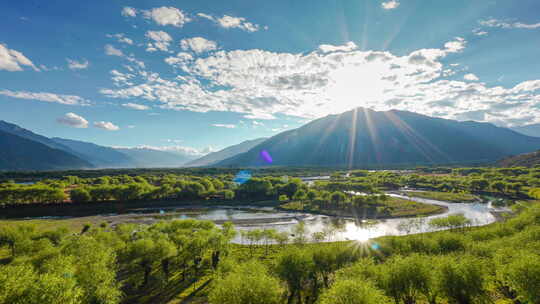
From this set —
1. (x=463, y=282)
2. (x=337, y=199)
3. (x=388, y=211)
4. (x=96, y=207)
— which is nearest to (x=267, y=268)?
(x=463, y=282)

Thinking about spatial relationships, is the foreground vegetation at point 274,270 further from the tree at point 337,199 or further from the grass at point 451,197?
the grass at point 451,197

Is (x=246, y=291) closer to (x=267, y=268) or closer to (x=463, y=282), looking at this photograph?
(x=267, y=268)

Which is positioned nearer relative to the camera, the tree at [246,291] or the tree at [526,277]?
the tree at [526,277]

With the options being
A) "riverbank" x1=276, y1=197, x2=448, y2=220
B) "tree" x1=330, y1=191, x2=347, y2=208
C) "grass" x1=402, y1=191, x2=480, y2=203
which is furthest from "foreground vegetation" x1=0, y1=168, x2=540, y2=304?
"grass" x1=402, y1=191, x2=480, y2=203

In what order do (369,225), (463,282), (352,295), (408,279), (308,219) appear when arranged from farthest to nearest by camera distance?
(308,219)
(369,225)
(408,279)
(463,282)
(352,295)

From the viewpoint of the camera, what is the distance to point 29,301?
90.9 ft

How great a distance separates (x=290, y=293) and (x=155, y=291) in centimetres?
2849

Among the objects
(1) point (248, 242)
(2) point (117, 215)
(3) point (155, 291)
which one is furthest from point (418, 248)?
(2) point (117, 215)

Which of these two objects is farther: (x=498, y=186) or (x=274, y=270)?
(x=498, y=186)

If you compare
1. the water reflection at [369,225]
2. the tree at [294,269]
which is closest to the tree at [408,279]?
the tree at [294,269]

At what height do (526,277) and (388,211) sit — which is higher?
(526,277)

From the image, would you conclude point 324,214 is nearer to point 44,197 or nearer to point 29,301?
point 29,301

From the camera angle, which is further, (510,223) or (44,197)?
(44,197)

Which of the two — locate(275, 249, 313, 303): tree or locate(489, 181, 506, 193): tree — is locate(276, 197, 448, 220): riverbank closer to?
locate(489, 181, 506, 193): tree
